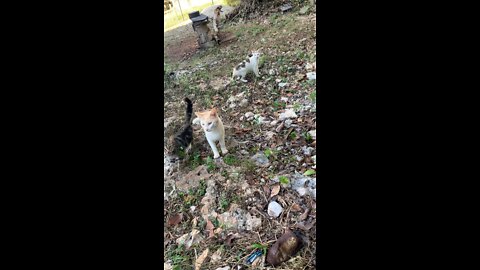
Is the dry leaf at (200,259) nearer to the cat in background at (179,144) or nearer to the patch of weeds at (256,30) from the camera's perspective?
the cat in background at (179,144)

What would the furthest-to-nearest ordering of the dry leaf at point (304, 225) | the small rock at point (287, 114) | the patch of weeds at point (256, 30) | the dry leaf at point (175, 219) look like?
the patch of weeds at point (256, 30) < the small rock at point (287, 114) < the dry leaf at point (175, 219) < the dry leaf at point (304, 225)

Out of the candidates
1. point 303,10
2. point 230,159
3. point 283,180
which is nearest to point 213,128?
point 230,159

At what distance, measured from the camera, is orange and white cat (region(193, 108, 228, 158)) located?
1372 millimetres

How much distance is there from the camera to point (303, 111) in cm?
139

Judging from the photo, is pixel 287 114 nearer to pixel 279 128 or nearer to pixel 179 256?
pixel 279 128

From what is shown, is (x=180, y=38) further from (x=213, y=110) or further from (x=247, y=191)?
(x=247, y=191)

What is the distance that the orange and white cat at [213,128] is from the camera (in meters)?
1.37

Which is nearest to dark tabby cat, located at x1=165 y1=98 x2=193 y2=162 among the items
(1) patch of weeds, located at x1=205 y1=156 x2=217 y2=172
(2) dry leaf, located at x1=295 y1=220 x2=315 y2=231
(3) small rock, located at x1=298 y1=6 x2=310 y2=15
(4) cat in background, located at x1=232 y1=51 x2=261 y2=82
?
(1) patch of weeds, located at x1=205 y1=156 x2=217 y2=172

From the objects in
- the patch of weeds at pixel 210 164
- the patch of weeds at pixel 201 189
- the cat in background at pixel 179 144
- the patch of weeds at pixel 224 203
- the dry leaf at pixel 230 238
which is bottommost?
the dry leaf at pixel 230 238

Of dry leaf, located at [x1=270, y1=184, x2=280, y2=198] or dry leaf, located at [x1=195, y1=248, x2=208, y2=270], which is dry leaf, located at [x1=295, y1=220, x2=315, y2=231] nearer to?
dry leaf, located at [x1=270, y1=184, x2=280, y2=198]

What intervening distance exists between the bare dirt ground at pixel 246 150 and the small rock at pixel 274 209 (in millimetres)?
13

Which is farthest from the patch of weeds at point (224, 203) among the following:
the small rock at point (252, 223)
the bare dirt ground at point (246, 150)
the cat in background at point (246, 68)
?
the cat in background at point (246, 68)

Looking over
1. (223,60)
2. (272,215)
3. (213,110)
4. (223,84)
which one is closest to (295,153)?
(272,215)

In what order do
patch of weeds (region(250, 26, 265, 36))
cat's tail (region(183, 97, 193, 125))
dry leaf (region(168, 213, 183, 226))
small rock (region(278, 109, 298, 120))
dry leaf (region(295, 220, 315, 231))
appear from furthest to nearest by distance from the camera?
patch of weeds (region(250, 26, 265, 36)) → cat's tail (region(183, 97, 193, 125)) → small rock (region(278, 109, 298, 120)) → dry leaf (region(168, 213, 183, 226)) → dry leaf (region(295, 220, 315, 231))
